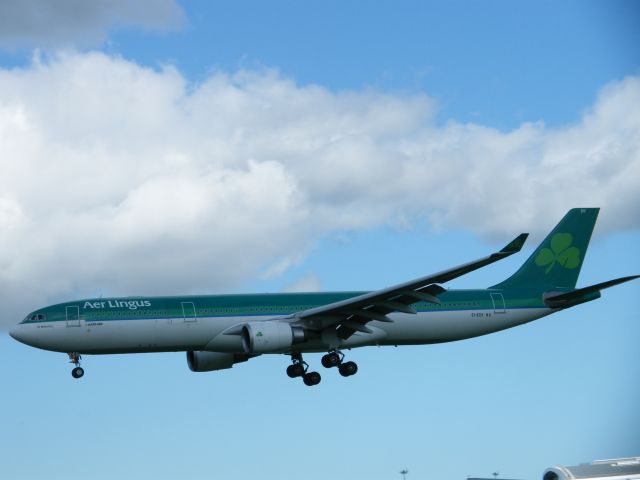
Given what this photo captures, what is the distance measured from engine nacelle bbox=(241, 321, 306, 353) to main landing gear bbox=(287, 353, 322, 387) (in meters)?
3.39

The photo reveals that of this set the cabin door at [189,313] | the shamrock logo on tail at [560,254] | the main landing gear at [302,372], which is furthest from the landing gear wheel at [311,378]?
the shamrock logo on tail at [560,254]

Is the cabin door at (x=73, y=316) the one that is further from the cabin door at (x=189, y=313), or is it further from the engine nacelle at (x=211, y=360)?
the engine nacelle at (x=211, y=360)

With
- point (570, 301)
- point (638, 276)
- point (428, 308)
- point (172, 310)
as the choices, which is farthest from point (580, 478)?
point (172, 310)

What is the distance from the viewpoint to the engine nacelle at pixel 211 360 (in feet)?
175

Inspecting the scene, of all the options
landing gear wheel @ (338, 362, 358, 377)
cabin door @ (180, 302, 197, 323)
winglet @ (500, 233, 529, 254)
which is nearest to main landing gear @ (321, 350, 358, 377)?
landing gear wheel @ (338, 362, 358, 377)

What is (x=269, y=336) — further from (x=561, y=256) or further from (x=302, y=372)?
(x=561, y=256)

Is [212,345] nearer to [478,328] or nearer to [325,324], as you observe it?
[325,324]

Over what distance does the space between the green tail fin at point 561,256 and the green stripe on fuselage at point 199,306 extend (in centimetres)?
589

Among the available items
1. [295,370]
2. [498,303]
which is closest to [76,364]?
[295,370]

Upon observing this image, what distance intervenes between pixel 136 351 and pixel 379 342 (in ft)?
41.4

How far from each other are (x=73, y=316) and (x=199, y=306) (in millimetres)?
5997

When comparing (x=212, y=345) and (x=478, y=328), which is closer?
(x=212, y=345)

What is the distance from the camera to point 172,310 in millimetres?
48281

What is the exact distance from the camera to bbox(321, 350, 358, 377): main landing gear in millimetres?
50375
